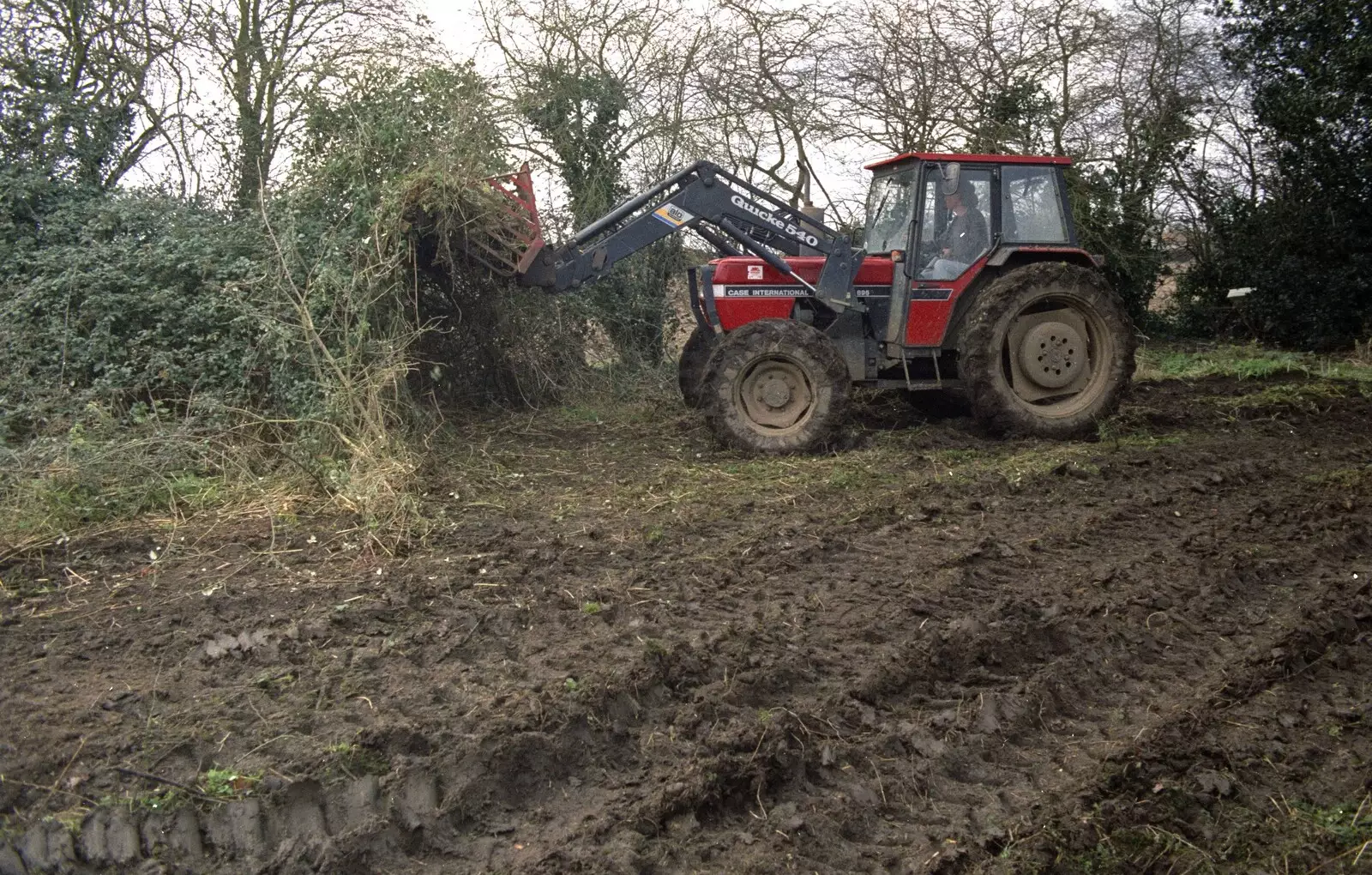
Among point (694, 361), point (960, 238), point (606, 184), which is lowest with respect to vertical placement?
point (694, 361)

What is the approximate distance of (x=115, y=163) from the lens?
10.0m

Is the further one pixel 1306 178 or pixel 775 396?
pixel 1306 178

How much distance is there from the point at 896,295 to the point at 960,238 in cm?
62

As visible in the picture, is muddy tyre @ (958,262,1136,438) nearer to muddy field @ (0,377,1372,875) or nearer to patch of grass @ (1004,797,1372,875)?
muddy field @ (0,377,1372,875)

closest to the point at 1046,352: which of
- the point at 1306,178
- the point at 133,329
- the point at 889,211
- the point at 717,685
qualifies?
the point at 889,211

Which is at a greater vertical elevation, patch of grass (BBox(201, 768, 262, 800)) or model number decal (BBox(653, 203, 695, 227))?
model number decal (BBox(653, 203, 695, 227))

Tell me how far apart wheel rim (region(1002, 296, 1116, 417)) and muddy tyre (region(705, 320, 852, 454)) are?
1.45 meters

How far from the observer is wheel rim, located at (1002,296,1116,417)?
28.4 ft

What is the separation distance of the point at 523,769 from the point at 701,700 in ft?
2.32

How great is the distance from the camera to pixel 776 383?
27.1 ft

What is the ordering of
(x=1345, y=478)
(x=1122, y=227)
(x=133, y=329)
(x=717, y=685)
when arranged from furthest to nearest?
(x=1122, y=227)
(x=133, y=329)
(x=1345, y=478)
(x=717, y=685)

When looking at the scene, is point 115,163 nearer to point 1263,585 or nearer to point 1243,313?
point 1263,585

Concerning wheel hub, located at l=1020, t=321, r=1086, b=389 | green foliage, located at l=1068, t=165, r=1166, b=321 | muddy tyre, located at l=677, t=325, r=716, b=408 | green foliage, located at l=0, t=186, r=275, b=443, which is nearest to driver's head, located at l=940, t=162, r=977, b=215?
wheel hub, located at l=1020, t=321, r=1086, b=389

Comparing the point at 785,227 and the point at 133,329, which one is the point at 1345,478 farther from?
the point at 133,329
